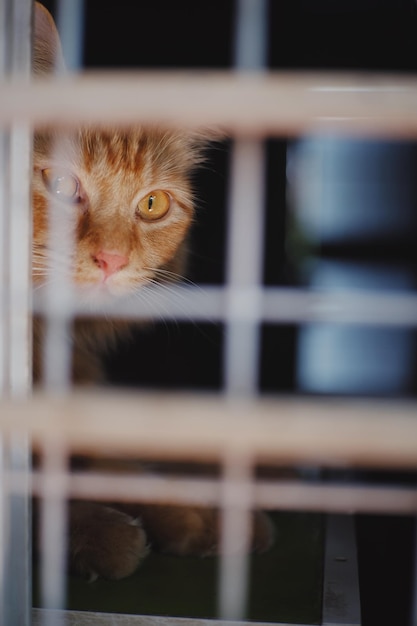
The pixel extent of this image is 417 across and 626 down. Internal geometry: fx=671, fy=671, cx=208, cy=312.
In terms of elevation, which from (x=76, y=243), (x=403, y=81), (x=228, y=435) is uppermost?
(x=403, y=81)

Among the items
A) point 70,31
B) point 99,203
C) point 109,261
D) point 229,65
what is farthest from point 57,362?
point 229,65

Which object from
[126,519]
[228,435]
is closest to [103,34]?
[126,519]

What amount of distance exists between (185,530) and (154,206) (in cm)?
68

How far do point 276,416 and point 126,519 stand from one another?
0.77 m

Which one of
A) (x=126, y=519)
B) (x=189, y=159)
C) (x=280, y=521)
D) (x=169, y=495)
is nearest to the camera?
(x=169, y=495)

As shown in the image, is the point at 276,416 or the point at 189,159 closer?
the point at 276,416

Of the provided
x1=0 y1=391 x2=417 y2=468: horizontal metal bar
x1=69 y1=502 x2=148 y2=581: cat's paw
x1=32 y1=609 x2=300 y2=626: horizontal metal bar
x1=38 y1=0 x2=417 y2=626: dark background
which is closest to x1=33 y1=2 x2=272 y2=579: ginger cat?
x1=69 y1=502 x2=148 y2=581: cat's paw

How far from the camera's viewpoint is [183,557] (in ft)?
3.98

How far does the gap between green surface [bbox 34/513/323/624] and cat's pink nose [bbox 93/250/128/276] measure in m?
0.53

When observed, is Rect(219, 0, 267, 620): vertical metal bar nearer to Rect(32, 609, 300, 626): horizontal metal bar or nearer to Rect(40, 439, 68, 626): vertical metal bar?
Rect(32, 609, 300, 626): horizontal metal bar

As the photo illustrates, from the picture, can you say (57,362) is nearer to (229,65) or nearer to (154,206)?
(154,206)

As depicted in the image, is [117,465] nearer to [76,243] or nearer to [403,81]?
[76,243]

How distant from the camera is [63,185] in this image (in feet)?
4.22

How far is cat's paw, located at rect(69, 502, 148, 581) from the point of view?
3.57ft
